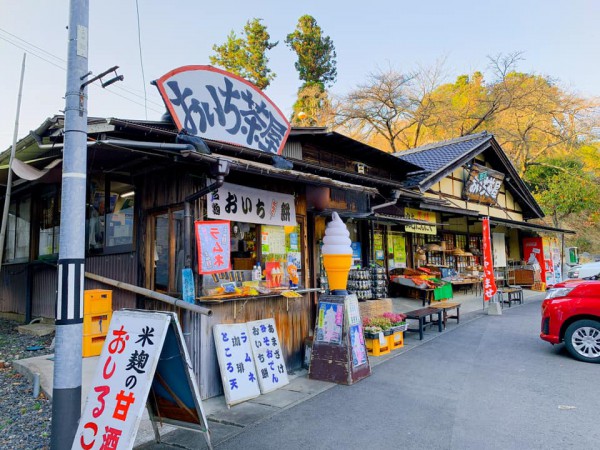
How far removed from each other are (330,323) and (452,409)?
215 centimetres

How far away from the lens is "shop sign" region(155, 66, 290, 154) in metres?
5.57

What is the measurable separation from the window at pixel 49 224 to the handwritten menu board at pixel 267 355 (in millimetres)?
6140

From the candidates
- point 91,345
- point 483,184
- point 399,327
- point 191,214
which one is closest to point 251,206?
point 191,214

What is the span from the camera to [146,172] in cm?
659

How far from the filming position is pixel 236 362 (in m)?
5.56

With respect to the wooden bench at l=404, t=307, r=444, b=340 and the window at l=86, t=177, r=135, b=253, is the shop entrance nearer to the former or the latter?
the window at l=86, t=177, r=135, b=253

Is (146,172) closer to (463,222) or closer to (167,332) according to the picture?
(167,332)

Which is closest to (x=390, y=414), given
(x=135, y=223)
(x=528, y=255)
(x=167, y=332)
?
(x=167, y=332)

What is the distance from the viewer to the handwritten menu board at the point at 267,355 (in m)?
5.83

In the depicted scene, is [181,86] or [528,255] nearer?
[181,86]

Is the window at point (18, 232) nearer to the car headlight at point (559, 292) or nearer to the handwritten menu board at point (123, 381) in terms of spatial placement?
the handwritten menu board at point (123, 381)

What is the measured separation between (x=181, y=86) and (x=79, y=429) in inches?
176

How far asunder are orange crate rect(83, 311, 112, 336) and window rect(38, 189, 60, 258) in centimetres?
336

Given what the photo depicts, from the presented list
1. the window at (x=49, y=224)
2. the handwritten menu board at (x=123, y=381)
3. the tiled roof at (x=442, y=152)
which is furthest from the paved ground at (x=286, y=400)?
the tiled roof at (x=442, y=152)
